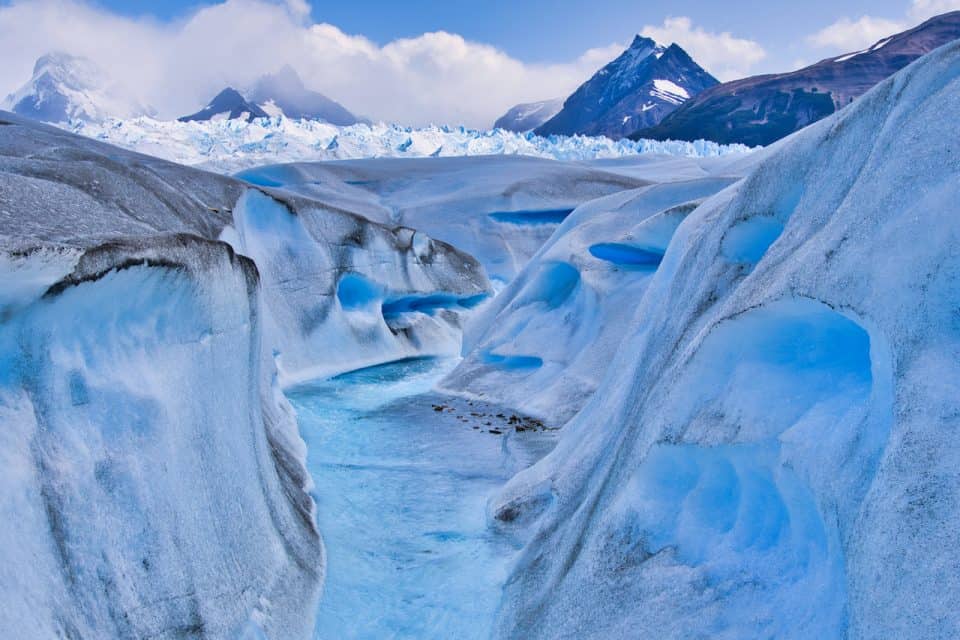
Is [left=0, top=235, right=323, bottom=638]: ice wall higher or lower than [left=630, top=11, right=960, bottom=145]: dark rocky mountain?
lower

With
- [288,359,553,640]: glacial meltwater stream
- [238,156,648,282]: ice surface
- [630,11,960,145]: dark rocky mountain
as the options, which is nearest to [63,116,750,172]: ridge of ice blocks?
[630,11,960,145]: dark rocky mountain

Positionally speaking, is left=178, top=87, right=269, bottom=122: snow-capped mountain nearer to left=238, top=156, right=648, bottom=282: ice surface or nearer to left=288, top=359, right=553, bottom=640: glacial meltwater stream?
left=238, top=156, right=648, bottom=282: ice surface

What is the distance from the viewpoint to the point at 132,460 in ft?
10.2

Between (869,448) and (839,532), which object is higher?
(869,448)

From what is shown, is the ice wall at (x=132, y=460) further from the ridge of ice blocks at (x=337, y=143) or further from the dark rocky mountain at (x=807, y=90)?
the dark rocky mountain at (x=807, y=90)

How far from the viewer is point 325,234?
47.6ft

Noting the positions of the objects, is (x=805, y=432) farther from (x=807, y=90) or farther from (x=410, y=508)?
(x=807, y=90)

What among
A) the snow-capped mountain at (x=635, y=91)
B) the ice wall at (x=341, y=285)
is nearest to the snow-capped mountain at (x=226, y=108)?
the snow-capped mountain at (x=635, y=91)

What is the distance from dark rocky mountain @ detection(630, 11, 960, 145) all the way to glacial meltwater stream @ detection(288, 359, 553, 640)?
194ft

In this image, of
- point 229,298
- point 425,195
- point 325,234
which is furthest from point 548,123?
point 229,298

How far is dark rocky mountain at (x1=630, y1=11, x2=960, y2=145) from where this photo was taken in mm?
59656

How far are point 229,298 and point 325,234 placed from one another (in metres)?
10.4

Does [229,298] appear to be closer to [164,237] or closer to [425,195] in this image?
[164,237]

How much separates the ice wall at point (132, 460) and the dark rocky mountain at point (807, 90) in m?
63.6
